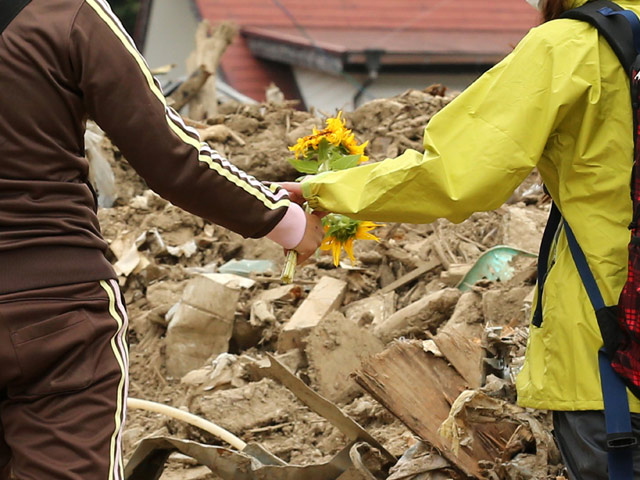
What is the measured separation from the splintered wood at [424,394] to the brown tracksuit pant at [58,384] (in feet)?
4.79

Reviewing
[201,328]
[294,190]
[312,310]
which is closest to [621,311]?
[294,190]

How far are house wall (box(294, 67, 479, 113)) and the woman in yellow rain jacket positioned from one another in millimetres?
13347

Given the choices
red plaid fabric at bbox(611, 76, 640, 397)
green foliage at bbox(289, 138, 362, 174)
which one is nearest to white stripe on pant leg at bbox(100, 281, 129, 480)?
green foliage at bbox(289, 138, 362, 174)

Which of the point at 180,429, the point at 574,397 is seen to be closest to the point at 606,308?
the point at 574,397

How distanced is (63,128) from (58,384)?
0.64m

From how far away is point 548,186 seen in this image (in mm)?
2730

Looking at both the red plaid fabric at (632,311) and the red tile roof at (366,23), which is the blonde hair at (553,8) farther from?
the red tile roof at (366,23)

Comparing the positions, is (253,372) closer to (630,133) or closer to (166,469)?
(166,469)

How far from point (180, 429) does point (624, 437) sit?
3.02 meters

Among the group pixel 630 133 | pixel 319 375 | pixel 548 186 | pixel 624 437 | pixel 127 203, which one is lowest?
pixel 127 203

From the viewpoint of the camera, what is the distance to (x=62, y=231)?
2602 millimetres

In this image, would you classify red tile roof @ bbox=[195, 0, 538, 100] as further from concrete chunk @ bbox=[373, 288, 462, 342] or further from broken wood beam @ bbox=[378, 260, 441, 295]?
concrete chunk @ bbox=[373, 288, 462, 342]

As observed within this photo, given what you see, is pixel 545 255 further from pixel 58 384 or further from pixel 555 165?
pixel 58 384

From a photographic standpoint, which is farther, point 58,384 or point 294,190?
point 294,190
